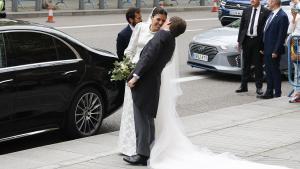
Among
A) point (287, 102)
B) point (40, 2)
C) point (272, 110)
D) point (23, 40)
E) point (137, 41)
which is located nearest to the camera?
point (137, 41)

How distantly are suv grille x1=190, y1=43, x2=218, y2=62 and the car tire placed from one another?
5.33m

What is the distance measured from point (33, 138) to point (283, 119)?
335 cm

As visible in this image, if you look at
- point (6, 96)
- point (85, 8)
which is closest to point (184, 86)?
point (6, 96)

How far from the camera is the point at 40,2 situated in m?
28.4

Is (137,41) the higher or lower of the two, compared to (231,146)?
higher

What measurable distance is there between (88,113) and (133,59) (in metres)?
1.48

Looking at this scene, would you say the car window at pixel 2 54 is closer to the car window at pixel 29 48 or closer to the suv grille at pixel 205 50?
the car window at pixel 29 48

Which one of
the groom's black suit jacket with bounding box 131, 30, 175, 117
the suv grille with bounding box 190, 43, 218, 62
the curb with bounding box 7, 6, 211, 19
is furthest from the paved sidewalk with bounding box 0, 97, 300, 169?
the curb with bounding box 7, 6, 211, 19

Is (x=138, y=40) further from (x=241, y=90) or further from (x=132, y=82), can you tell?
(x=241, y=90)

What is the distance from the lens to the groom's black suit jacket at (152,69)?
24.2ft

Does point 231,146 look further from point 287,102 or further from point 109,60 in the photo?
point 287,102

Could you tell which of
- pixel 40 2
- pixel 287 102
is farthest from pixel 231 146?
pixel 40 2

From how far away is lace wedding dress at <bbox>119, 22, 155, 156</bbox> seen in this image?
306 inches

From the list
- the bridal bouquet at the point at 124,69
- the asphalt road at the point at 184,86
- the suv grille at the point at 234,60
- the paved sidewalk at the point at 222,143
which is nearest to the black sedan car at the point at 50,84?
the paved sidewalk at the point at 222,143
